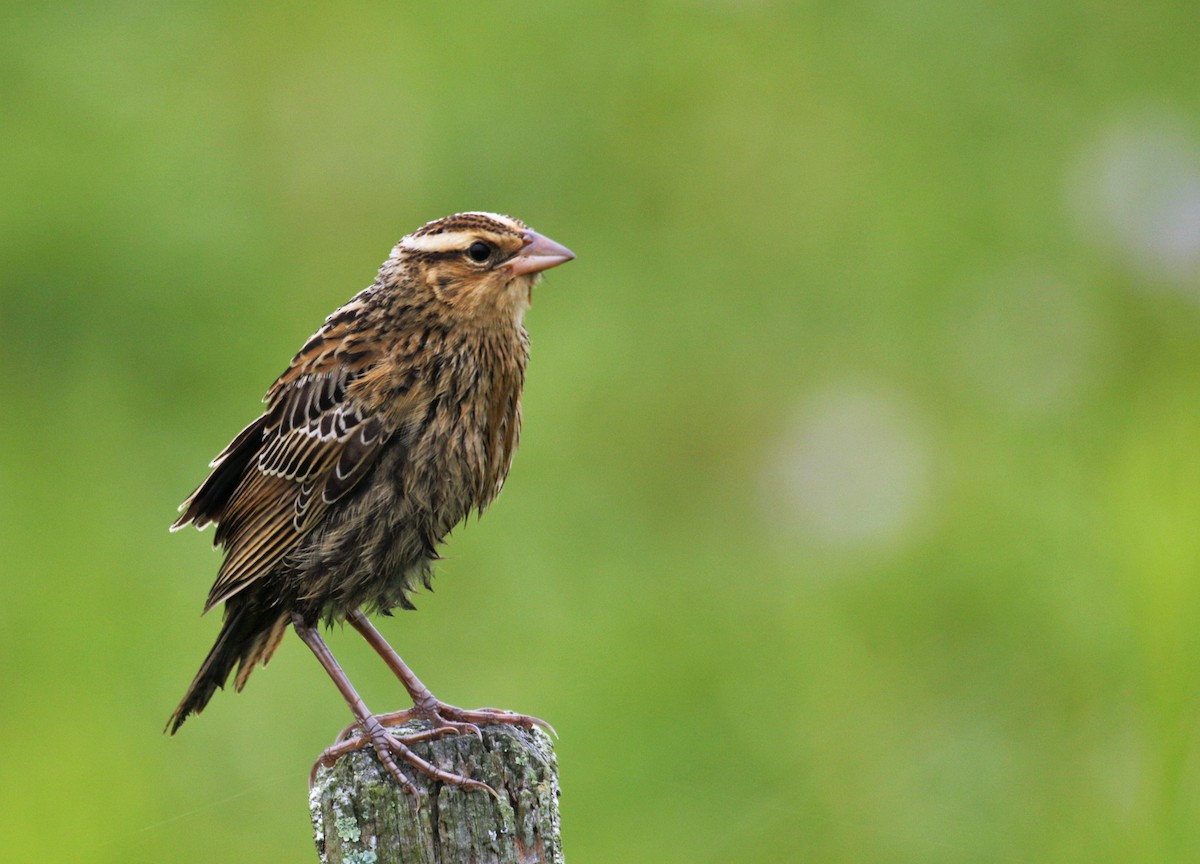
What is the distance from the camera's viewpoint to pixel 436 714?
15.3ft

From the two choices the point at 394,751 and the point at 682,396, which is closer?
the point at 394,751

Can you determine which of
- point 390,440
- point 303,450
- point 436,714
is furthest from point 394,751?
point 303,450

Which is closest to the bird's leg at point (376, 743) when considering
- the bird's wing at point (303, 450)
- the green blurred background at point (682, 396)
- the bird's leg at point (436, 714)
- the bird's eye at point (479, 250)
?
the bird's leg at point (436, 714)

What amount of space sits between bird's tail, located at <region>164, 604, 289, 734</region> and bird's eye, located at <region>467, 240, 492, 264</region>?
1238 millimetres

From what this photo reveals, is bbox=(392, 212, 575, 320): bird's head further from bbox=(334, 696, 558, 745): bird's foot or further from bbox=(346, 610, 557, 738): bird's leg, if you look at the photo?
bbox=(334, 696, 558, 745): bird's foot

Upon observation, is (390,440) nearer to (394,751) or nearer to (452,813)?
(394,751)

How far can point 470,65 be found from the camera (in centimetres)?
1023

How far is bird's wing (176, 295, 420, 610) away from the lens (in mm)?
4801

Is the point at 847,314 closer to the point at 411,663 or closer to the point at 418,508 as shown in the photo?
the point at 411,663

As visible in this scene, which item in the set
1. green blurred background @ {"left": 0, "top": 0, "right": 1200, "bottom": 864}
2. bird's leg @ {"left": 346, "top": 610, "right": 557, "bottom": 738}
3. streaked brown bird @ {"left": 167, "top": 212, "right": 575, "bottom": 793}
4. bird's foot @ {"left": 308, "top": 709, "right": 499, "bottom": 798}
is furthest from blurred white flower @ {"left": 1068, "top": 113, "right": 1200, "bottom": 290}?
bird's foot @ {"left": 308, "top": 709, "right": 499, "bottom": 798}

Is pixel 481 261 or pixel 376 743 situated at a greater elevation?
pixel 481 261

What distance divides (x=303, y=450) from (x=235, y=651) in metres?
0.71

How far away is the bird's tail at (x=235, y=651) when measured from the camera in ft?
16.6

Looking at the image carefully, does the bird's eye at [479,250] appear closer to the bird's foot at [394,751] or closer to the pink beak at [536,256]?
the pink beak at [536,256]
